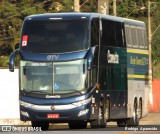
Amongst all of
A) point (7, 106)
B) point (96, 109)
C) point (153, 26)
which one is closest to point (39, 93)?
point (96, 109)

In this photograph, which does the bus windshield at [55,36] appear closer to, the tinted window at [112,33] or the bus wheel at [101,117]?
the tinted window at [112,33]

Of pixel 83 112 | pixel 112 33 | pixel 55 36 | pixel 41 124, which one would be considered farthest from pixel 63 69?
pixel 112 33

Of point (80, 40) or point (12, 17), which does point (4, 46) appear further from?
point (80, 40)

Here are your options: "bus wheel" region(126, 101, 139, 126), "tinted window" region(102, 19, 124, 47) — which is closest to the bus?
"tinted window" region(102, 19, 124, 47)

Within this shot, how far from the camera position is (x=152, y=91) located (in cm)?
6731

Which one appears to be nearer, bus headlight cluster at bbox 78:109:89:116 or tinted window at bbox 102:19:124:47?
bus headlight cluster at bbox 78:109:89:116

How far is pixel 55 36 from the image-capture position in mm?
32094

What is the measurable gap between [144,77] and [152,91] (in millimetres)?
27895

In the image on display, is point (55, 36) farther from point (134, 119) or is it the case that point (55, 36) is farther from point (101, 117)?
point (134, 119)

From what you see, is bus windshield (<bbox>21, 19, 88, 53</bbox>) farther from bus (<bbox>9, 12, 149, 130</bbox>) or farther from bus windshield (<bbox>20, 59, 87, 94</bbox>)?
bus windshield (<bbox>20, 59, 87, 94</bbox>)

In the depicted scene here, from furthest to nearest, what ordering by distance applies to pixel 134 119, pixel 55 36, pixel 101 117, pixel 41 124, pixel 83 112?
pixel 134 119, pixel 41 124, pixel 101 117, pixel 55 36, pixel 83 112

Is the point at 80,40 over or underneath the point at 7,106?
over

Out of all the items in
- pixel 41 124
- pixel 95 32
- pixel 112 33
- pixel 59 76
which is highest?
pixel 95 32

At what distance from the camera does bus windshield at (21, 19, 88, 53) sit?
31.9 metres
